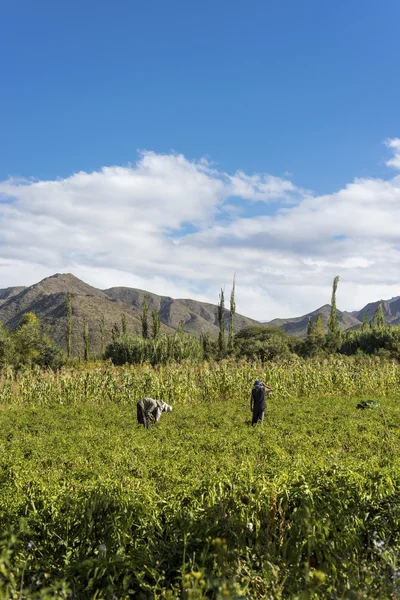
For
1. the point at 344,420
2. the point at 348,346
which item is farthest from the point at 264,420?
the point at 348,346

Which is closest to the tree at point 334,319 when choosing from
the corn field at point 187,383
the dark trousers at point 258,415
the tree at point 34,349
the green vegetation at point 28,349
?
the corn field at point 187,383

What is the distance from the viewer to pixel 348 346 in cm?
5134

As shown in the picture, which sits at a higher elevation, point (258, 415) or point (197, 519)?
A: point (197, 519)

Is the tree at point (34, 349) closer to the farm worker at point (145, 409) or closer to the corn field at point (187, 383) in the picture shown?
the corn field at point (187, 383)

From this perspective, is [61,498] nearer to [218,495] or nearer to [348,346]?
[218,495]

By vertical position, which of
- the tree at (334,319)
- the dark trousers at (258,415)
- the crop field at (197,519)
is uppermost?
the tree at (334,319)

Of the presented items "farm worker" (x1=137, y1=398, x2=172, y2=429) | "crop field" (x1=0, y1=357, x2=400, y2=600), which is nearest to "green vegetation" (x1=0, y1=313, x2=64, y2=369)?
"farm worker" (x1=137, y1=398, x2=172, y2=429)

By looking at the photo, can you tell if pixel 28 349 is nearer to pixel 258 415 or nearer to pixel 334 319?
pixel 258 415

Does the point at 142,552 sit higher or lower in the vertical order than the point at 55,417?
higher

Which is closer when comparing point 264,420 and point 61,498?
point 61,498

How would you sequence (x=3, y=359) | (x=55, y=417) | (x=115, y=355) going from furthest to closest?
(x=115, y=355) → (x=3, y=359) → (x=55, y=417)

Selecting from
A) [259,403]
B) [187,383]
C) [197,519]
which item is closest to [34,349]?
[187,383]

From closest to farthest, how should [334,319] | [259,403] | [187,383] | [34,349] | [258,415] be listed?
[259,403] → [258,415] → [187,383] → [34,349] → [334,319]

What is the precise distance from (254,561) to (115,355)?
1676 inches
